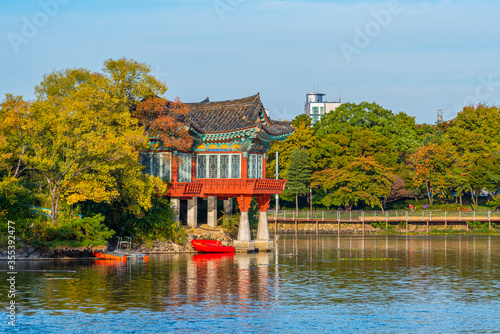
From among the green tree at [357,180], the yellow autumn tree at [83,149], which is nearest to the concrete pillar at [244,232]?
the yellow autumn tree at [83,149]

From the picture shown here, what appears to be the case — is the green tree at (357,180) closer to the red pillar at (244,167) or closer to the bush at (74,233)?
the red pillar at (244,167)

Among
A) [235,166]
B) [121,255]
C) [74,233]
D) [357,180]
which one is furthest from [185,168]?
[357,180]

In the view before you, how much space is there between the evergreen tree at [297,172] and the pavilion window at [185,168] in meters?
38.5

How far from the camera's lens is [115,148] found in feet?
166

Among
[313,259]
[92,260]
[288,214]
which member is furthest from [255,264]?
[288,214]

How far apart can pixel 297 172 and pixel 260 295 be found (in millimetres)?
60824

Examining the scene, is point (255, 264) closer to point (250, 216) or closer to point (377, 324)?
point (250, 216)

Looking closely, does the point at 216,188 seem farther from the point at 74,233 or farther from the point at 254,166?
the point at 74,233

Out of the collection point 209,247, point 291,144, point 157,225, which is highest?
point 291,144

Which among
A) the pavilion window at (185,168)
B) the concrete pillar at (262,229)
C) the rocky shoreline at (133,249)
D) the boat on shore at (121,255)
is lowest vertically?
the boat on shore at (121,255)

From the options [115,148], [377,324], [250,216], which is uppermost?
[115,148]

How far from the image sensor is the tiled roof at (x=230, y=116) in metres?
Result: 59.9

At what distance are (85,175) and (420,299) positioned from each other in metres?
24.4

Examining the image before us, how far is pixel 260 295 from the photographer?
3825 cm
